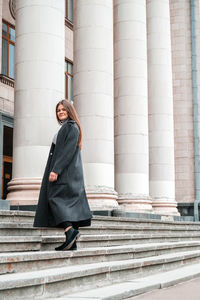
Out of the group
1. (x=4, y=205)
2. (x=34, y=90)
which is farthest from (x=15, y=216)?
(x=34, y=90)

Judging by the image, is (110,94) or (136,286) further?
(110,94)

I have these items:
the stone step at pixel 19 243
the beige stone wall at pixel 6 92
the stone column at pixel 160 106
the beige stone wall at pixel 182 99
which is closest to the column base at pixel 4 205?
the stone step at pixel 19 243

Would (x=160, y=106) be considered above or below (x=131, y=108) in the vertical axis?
above

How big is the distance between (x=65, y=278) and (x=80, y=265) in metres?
1.14

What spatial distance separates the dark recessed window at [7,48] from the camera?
21.7 meters

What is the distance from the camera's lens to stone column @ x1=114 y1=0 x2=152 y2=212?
1897cm

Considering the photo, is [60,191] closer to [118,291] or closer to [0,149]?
[118,291]

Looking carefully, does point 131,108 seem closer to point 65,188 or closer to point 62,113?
point 62,113

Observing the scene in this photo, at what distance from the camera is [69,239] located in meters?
7.41

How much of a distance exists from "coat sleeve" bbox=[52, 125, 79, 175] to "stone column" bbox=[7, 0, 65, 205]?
5423 millimetres

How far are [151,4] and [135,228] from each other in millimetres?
14250

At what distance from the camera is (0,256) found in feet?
20.5

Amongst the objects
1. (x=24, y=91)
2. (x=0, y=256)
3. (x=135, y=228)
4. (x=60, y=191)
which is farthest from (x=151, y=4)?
(x=0, y=256)

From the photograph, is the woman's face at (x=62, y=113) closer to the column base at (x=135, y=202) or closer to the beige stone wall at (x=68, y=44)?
the column base at (x=135, y=202)
